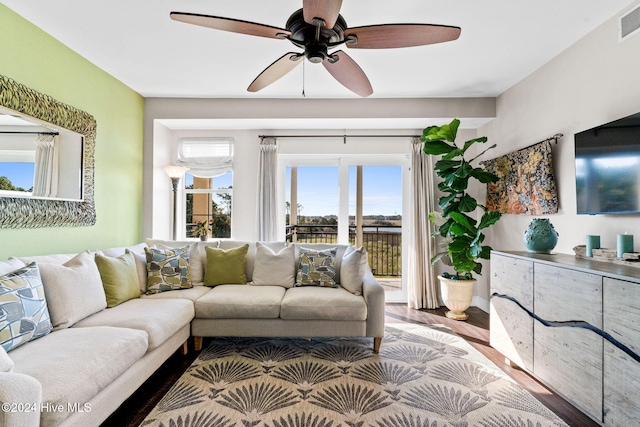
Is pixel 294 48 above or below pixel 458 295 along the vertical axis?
above

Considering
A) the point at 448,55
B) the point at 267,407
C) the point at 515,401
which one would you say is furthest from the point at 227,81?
the point at 515,401

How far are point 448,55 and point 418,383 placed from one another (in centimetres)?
268

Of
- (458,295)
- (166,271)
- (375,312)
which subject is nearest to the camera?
(375,312)

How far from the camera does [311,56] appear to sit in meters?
1.66

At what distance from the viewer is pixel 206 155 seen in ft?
13.9

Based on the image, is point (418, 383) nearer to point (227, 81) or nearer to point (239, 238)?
point (239, 238)

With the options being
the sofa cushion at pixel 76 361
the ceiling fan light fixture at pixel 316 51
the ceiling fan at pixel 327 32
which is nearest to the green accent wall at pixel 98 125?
the sofa cushion at pixel 76 361

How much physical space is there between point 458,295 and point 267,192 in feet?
8.67

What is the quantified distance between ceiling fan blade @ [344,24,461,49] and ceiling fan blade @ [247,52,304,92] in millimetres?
349

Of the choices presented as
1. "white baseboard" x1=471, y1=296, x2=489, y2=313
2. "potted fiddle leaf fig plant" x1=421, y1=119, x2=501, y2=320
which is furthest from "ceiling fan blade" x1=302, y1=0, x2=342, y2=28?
"white baseboard" x1=471, y1=296, x2=489, y2=313

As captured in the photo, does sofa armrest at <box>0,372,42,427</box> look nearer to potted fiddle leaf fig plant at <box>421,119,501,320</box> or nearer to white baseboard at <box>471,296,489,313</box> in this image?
potted fiddle leaf fig plant at <box>421,119,501,320</box>

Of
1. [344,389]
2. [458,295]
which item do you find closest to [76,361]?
[344,389]

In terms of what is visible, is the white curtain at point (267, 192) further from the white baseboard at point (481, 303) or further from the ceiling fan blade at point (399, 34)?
the white baseboard at point (481, 303)

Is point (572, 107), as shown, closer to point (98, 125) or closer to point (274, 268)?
point (274, 268)
